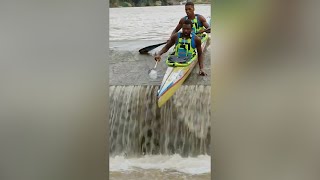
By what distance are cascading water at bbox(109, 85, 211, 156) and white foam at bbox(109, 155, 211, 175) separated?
0.09 ft

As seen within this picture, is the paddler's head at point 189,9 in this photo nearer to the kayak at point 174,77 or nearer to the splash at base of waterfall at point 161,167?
the kayak at point 174,77

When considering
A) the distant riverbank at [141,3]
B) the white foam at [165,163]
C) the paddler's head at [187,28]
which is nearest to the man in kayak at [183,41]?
the paddler's head at [187,28]

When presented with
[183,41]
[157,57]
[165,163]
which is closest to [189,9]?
[183,41]

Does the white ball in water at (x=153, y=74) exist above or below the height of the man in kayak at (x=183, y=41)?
below

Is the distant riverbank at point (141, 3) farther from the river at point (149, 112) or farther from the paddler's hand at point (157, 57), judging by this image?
the paddler's hand at point (157, 57)

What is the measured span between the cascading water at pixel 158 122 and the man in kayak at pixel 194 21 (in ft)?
0.98

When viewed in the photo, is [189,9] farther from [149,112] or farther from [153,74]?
[149,112]

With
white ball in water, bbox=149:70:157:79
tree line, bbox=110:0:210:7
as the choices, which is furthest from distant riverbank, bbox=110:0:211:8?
white ball in water, bbox=149:70:157:79

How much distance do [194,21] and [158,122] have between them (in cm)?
56

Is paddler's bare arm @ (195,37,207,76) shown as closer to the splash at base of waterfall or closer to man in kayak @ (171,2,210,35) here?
man in kayak @ (171,2,210,35)

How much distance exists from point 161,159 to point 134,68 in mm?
498

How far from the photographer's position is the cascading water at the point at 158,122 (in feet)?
6.78

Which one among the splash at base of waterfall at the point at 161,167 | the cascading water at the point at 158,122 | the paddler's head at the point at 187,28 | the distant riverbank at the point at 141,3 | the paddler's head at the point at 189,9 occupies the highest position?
the distant riverbank at the point at 141,3

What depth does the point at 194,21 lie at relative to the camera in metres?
2.09
